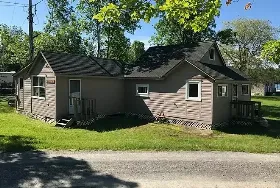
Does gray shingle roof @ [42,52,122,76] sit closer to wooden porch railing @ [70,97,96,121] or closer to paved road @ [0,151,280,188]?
wooden porch railing @ [70,97,96,121]

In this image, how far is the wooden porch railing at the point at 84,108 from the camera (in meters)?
19.6

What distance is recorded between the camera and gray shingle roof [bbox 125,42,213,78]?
23195 mm

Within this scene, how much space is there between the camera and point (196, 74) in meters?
20.2

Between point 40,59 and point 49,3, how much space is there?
24174 millimetres

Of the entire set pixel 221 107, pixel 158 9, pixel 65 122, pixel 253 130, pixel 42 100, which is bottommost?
pixel 253 130

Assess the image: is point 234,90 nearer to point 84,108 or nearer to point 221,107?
point 221,107

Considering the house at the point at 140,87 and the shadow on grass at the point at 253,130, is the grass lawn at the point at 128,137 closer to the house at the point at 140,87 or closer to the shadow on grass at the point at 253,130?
the shadow on grass at the point at 253,130

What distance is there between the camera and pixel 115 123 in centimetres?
2094

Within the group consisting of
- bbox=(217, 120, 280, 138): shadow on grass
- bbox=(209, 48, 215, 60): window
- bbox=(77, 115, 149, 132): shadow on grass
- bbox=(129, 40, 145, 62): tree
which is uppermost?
bbox=(129, 40, 145, 62): tree

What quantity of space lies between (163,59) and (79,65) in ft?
21.9

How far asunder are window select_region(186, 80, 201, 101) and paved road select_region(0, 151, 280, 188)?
861cm

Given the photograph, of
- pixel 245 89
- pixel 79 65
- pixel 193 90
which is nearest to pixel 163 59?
pixel 193 90

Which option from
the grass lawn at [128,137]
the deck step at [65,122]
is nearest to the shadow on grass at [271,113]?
the grass lawn at [128,137]

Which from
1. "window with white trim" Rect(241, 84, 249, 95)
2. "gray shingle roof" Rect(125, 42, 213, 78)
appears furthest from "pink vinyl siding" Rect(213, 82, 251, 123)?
"gray shingle roof" Rect(125, 42, 213, 78)
